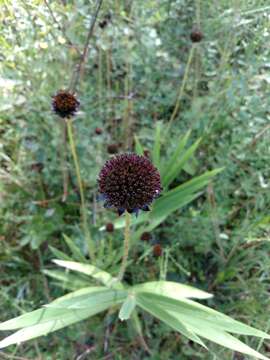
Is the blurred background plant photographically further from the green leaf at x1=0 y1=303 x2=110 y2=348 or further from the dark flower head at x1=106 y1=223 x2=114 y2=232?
the green leaf at x1=0 y1=303 x2=110 y2=348

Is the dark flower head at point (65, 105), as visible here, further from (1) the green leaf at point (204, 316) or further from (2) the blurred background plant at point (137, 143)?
(1) the green leaf at point (204, 316)

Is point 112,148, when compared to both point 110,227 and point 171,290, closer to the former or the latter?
point 110,227

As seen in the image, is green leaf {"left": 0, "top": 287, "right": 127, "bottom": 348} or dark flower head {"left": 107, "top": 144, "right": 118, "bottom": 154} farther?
dark flower head {"left": 107, "top": 144, "right": 118, "bottom": 154}

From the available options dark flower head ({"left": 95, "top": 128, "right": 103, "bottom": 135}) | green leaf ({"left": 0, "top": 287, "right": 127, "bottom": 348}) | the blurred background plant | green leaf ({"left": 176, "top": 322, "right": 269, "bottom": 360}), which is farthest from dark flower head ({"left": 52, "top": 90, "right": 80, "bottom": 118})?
green leaf ({"left": 176, "top": 322, "right": 269, "bottom": 360})

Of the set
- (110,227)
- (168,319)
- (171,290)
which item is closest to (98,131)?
(110,227)

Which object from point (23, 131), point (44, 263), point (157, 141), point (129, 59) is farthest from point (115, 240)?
point (129, 59)

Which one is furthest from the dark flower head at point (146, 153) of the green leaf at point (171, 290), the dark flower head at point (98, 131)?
the green leaf at point (171, 290)

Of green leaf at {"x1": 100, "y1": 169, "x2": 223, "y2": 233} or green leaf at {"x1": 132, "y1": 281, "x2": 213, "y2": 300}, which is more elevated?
green leaf at {"x1": 100, "y1": 169, "x2": 223, "y2": 233}
